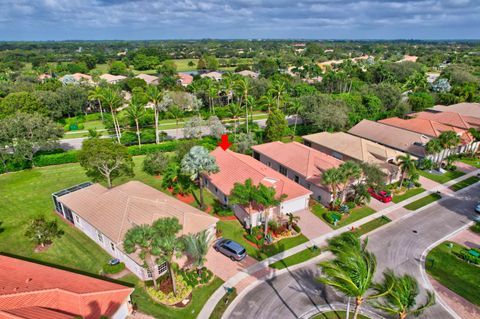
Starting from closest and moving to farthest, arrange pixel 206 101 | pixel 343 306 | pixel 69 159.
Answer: pixel 343 306 < pixel 69 159 < pixel 206 101

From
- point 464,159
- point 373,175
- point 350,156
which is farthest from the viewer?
point 464,159

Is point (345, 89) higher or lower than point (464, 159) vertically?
higher

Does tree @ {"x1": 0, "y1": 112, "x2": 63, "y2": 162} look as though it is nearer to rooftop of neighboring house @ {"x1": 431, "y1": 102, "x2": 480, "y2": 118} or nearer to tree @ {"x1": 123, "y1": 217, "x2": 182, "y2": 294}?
tree @ {"x1": 123, "y1": 217, "x2": 182, "y2": 294}

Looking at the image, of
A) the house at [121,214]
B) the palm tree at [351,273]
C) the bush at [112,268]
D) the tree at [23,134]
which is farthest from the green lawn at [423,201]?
the tree at [23,134]

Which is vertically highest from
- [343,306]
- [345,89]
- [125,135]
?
[345,89]

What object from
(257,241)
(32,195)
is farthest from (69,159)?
(257,241)

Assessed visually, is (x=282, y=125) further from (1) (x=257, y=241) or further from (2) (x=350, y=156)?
(1) (x=257, y=241)

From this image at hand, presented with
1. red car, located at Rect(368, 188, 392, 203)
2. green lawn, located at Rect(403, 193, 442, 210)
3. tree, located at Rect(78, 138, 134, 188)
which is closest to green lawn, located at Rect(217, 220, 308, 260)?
red car, located at Rect(368, 188, 392, 203)
